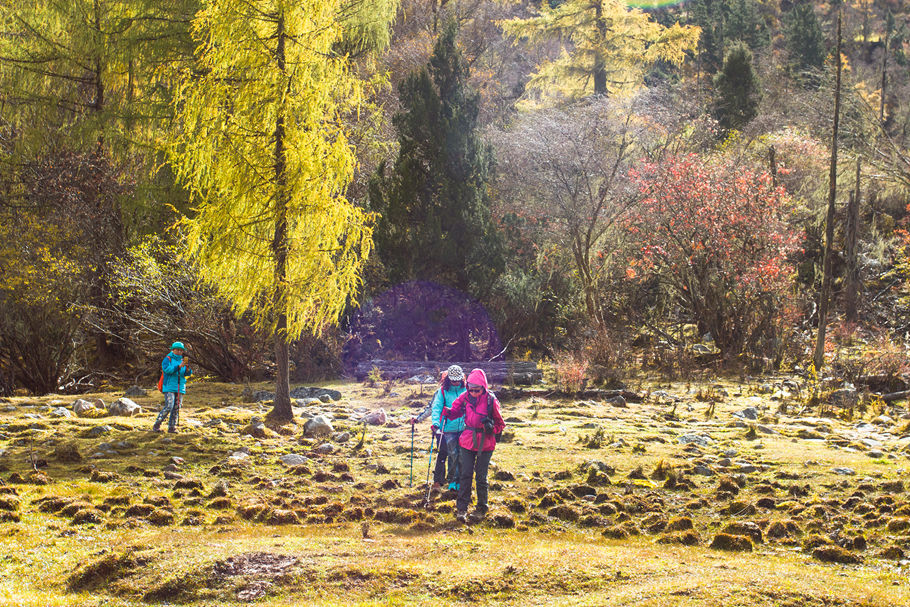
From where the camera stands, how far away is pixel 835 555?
7023 millimetres

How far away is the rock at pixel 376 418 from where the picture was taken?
12641 mm

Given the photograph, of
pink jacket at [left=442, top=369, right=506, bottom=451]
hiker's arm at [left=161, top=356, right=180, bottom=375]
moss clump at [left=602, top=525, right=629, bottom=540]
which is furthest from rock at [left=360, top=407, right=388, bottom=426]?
moss clump at [left=602, top=525, right=629, bottom=540]

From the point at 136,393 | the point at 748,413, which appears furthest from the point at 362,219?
the point at 748,413

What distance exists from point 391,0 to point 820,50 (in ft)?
110

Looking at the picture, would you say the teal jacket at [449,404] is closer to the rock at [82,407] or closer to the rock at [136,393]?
the rock at [82,407]

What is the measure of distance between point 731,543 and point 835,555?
892 millimetres

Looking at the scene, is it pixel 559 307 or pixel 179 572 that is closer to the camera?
pixel 179 572

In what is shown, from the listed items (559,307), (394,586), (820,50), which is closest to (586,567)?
(394,586)

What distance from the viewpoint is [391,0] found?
750 inches

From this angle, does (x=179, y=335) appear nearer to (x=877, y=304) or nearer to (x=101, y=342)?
(x=101, y=342)

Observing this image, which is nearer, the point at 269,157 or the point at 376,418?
the point at 269,157

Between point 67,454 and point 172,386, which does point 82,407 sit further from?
point 67,454

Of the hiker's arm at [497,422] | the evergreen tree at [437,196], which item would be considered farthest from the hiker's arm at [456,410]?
the evergreen tree at [437,196]

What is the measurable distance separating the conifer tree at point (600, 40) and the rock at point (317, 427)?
25.6 metres
